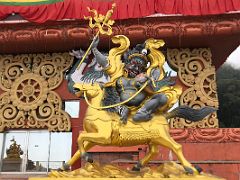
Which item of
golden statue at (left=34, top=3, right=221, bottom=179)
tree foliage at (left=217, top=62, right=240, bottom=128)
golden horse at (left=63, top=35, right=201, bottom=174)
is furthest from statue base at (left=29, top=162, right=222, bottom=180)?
tree foliage at (left=217, top=62, right=240, bottom=128)

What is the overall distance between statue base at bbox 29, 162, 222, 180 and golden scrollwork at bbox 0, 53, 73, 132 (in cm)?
422

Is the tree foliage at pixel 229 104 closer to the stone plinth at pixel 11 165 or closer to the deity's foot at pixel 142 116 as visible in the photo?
the stone plinth at pixel 11 165

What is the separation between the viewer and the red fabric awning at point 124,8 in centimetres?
713

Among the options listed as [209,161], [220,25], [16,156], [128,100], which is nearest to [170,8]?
[220,25]

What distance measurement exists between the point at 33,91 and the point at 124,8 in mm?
3036

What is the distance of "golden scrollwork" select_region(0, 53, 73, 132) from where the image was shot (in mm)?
8047

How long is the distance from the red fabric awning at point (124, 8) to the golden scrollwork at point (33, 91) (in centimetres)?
129

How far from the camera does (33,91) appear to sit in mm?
8234

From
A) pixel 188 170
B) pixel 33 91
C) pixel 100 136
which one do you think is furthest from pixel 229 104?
pixel 100 136

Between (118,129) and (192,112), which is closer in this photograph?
(118,129)

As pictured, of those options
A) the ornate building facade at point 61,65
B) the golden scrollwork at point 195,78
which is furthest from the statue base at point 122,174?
the golden scrollwork at point 195,78

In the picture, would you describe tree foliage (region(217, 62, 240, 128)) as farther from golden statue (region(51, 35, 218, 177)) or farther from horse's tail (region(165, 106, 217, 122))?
golden statue (region(51, 35, 218, 177))

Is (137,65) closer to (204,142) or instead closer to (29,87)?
(204,142)

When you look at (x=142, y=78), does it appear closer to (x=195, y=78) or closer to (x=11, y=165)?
(x=195, y=78)
